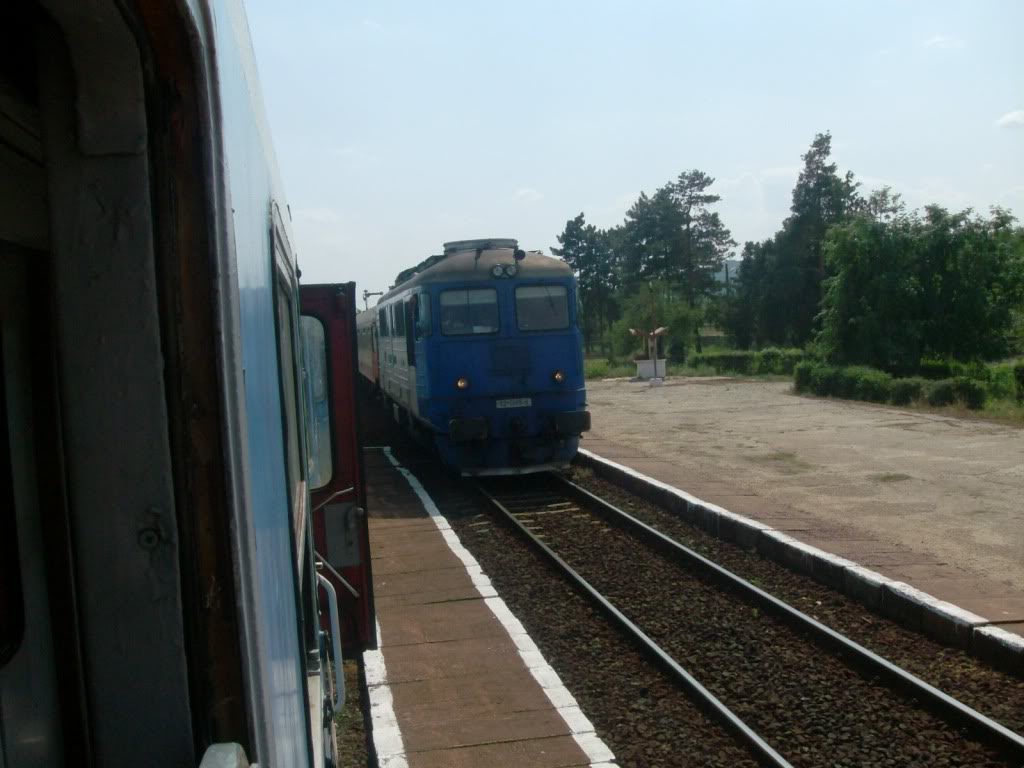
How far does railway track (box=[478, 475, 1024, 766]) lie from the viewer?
4.94m

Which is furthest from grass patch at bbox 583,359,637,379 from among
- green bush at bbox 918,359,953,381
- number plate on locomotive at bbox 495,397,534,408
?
number plate on locomotive at bbox 495,397,534,408

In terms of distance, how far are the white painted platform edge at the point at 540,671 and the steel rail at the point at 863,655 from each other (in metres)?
1.76

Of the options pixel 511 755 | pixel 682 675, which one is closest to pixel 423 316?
pixel 682 675

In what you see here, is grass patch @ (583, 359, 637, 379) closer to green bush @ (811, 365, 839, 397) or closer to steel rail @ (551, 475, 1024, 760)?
green bush @ (811, 365, 839, 397)

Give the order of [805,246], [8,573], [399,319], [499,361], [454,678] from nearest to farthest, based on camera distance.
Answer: [8,573] < [454,678] < [499,361] < [399,319] < [805,246]

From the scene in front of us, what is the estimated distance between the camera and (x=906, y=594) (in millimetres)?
6762

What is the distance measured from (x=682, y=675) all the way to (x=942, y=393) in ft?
56.7

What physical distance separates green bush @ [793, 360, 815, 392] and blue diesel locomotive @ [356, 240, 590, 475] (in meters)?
15.4

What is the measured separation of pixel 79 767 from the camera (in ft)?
3.97

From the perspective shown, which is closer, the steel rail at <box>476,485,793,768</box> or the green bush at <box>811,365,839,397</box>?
the steel rail at <box>476,485,793,768</box>

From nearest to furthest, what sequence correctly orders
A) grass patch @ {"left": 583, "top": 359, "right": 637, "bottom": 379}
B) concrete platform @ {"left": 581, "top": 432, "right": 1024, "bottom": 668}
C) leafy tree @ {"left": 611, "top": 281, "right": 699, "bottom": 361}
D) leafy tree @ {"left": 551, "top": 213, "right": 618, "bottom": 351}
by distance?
concrete platform @ {"left": 581, "top": 432, "right": 1024, "bottom": 668}
grass patch @ {"left": 583, "top": 359, "right": 637, "bottom": 379}
leafy tree @ {"left": 611, "top": 281, "right": 699, "bottom": 361}
leafy tree @ {"left": 551, "top": 213, "right": 618, "bottom": 351}

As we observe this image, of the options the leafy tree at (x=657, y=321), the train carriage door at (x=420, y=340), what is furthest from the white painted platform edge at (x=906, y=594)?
the leafy tree at (x=657, y=321)

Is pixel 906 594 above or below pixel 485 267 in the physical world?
below

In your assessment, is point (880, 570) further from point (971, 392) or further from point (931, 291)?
point (931, 291)
